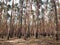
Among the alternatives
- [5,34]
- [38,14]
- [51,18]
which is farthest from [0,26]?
[51,18]

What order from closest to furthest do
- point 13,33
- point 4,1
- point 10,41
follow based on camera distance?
1. point 10,41
2. point 13,33
3. point 4,1

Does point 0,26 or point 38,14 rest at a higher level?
point 38,14

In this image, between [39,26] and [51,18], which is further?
[39,26]

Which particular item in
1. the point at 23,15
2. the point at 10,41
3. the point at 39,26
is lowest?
the point at 10,41

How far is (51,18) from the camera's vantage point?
7602 millimetres

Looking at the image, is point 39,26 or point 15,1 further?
point 39,26

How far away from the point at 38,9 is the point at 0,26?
2.20 metres

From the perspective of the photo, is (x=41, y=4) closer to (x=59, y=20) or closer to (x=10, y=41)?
(x=59, y=20)

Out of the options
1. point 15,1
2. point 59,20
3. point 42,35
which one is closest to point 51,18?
point 59,20

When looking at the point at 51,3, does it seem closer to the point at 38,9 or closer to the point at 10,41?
the point at 38,9

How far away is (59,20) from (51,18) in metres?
0.50

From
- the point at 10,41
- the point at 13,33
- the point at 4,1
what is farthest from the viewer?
the point at 4,1

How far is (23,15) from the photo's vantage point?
775 centimetres

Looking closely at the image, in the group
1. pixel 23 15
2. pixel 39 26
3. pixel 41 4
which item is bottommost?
pixel 39 26
